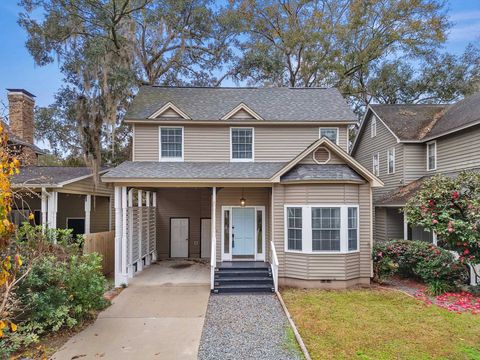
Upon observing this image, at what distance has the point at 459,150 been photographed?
535 inches

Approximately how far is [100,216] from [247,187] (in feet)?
28.9

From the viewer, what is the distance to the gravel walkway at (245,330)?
585cm

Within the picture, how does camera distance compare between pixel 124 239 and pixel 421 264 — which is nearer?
pixel 421 264

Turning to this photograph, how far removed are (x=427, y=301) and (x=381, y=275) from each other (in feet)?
7.95

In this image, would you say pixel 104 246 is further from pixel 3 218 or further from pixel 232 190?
pixel 3 218

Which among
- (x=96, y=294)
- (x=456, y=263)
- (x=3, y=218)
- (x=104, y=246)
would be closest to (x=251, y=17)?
(x=104, y=246)

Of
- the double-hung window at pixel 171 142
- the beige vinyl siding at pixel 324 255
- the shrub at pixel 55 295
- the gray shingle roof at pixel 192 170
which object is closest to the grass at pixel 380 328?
the beige vinyl siding at pixel 324 255

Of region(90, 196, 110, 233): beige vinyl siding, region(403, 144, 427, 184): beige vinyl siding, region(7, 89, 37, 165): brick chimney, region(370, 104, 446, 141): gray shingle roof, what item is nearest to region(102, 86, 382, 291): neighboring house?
region(90, 196, 110, 233): beige vinyl siding

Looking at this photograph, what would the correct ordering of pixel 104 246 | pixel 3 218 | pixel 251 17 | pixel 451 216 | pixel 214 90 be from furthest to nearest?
pixel 251 17, pixel 214 90, pixel 104 246, pixel 451 216, pixel 3 218

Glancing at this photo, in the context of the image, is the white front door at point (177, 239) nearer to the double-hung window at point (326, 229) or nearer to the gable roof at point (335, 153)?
the gable roof at point (335, 153)

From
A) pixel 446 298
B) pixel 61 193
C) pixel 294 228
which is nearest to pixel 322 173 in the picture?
pixel 294 228

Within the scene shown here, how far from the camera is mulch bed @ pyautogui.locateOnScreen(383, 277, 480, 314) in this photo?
8.26 metres

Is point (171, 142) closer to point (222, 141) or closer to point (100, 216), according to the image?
point (222, 141)

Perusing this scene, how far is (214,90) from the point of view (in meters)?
15.6
